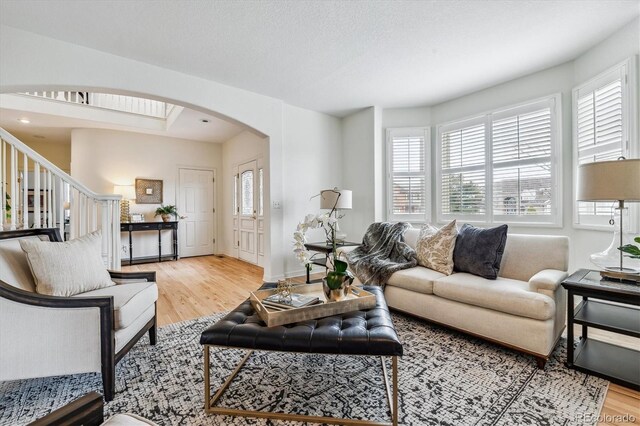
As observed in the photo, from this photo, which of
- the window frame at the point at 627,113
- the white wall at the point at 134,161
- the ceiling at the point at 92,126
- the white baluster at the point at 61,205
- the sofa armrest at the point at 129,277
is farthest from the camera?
the white wall at the point at 134,161

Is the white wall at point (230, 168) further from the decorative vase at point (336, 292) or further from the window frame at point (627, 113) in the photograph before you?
the window frame at point (627, 113)

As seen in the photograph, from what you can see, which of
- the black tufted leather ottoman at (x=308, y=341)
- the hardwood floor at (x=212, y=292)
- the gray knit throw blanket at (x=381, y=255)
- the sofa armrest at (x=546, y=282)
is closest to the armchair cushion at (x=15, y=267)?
the hardwood floor at (x=212, y=292)

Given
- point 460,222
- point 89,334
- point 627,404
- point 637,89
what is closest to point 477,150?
point 460,222

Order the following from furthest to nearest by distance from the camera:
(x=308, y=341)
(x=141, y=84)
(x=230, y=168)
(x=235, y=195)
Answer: (x=230, y=168) < (x=235, y=195) < (x=141, y=84) < (x=308, y=341)

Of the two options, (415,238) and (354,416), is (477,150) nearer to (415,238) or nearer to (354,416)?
(415,238)

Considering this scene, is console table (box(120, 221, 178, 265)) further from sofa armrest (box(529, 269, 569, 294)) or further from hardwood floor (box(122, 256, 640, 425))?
sofa armrest (box(529, 269, 569, 294))

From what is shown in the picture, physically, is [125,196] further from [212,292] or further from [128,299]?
[128,299]

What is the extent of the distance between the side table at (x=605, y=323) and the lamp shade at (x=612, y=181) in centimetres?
56

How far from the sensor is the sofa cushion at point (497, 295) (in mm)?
1895

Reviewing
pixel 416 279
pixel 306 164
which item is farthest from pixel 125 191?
pixel 416 279

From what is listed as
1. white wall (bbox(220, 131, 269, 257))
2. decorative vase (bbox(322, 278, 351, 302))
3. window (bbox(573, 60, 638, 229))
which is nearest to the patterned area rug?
decorative vase (bbox(322, 278, 351, 302))

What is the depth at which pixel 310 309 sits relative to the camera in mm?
1602

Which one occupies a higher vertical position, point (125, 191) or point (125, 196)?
point (125, 191)

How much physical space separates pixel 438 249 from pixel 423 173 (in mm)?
1999
